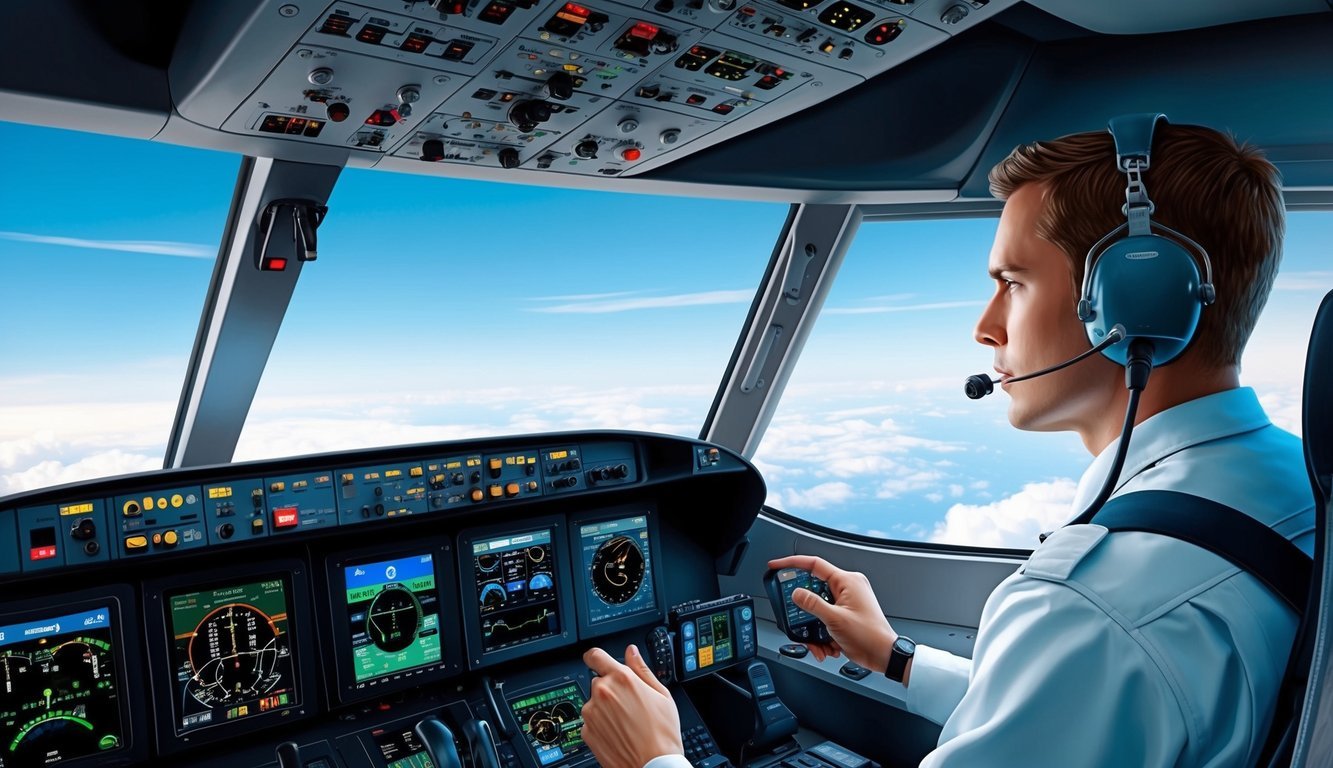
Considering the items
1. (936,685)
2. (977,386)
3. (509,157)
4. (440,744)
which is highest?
(509,157)

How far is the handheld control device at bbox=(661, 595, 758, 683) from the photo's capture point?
2.57 metres

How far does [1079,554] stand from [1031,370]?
1.01ft

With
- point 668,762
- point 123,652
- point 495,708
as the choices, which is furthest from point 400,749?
point 668,762

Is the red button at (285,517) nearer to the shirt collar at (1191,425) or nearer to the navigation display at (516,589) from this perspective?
the navigation display at (516,589)

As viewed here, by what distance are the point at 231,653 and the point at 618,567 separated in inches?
43.7

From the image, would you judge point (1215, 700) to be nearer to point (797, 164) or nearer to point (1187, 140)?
point (1187, 140)

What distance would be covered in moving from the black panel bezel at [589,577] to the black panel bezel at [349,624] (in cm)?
39

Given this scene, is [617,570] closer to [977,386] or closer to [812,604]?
[812,604]

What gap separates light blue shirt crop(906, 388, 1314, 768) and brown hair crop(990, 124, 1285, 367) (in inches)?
7.8

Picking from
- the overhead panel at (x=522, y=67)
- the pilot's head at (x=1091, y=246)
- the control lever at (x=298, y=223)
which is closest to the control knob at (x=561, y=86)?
the overhead panel at (x=522, y=67)

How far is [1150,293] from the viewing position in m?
0.88

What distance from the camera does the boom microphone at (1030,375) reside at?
3.04 feet

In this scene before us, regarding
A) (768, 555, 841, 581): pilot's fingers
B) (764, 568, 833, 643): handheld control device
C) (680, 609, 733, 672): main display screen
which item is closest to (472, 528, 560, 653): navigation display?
(680, 609, 733, 672): main display screen

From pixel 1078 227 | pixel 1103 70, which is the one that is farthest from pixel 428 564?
pixel 1103 70
